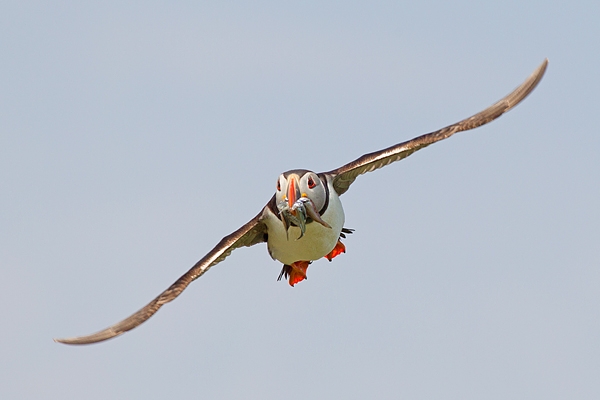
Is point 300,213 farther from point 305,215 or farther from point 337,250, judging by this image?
point 337,250

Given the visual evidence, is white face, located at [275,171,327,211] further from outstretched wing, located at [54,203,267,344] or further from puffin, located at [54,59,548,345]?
outstretched wing, located at [54,203,267,344]

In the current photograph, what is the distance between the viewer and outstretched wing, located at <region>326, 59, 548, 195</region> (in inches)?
1260

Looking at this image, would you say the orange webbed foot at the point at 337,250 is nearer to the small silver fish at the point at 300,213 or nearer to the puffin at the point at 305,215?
the puffin at the point at 305,215

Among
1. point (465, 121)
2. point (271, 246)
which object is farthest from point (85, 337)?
point (465, 121)

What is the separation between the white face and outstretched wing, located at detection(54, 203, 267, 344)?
1738 millimetres

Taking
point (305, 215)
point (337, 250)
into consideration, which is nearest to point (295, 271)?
point (337, 250)

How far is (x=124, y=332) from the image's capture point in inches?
1193

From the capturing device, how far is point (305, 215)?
31281 mm

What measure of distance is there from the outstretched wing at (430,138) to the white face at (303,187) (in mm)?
1620

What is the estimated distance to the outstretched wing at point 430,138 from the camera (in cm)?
3200

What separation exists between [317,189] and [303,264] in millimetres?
3526

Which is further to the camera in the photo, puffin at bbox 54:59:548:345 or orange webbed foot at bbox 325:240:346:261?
orange webbed foot at bbox 325:240:346:261

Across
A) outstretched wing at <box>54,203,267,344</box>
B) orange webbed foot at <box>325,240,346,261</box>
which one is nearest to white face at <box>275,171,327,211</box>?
outstretched wing at <box>54,203,267,344</box>

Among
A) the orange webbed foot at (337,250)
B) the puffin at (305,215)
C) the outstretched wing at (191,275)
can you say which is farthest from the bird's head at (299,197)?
the orange webbed foot at (337,250)
